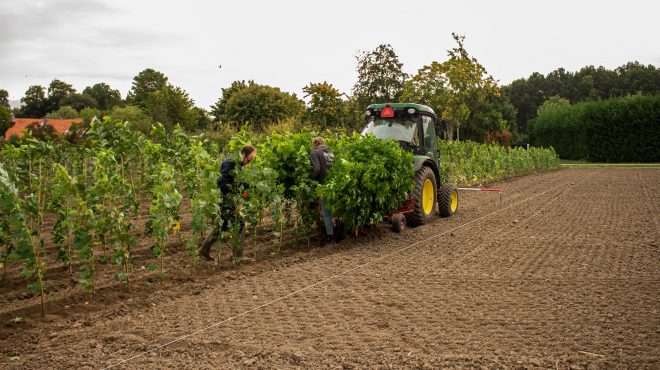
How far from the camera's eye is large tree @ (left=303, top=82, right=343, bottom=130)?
31.2 m

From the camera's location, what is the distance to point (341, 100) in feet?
103

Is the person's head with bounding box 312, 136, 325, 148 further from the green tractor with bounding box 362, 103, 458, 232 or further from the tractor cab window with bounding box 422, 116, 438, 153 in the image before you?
the tractor cab window with bounding box 422, 116, 438, 153

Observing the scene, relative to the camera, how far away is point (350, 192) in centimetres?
966

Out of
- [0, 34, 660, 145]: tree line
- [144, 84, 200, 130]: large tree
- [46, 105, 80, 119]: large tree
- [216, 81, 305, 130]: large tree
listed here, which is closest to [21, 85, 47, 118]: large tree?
[0, 34, 660, 145]: tree line

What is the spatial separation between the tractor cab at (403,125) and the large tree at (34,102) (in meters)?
80.4

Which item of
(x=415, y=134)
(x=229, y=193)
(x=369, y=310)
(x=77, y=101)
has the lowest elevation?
(x=369, y=310)

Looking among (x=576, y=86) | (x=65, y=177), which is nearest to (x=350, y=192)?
(x=65, y=177)

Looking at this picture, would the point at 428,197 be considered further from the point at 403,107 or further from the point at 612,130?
the point at 612,130

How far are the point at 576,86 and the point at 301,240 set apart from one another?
88.4 m

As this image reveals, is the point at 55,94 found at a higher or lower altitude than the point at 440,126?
higher

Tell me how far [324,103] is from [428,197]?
775 inches

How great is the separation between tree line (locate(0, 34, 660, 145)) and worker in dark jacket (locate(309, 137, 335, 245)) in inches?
537

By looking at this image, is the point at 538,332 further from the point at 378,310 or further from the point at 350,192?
the point at 350,192

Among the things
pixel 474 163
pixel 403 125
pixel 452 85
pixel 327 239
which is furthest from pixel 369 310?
pixel 452 85
